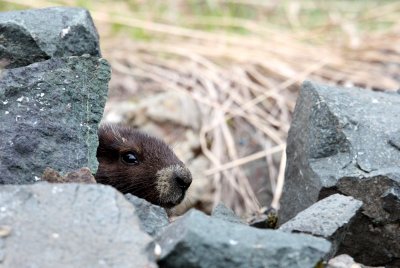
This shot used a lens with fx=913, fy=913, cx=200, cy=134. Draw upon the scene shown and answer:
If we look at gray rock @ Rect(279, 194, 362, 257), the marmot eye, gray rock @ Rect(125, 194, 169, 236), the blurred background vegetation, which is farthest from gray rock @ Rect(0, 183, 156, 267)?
the blurred background vegetation

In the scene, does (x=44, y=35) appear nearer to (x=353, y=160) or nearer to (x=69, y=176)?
(x=69, y=176)

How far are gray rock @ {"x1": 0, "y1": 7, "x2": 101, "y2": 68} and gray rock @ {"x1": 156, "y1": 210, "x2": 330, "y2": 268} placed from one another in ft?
4.50

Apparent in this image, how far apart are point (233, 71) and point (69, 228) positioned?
473 centimetres

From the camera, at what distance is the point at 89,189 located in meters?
2.48

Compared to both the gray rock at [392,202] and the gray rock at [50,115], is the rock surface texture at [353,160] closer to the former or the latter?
the gray rock at [392,202]

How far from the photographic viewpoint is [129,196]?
110 inches

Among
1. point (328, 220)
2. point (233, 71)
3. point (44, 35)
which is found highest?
point (328, 220)

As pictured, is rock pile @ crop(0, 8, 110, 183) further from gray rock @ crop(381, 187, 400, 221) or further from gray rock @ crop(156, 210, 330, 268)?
gray rock @ crop(381, 187, 400, 221)

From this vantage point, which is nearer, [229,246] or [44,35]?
[229,246]

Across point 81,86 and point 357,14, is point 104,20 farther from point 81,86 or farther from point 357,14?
point 81,86

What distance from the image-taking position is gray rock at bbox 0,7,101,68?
11.5 ft

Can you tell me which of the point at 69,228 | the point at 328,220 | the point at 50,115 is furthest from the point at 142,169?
the point at 69,228

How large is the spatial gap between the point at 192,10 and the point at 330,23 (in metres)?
1.54

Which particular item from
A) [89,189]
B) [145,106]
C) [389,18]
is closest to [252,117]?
[145,106]
